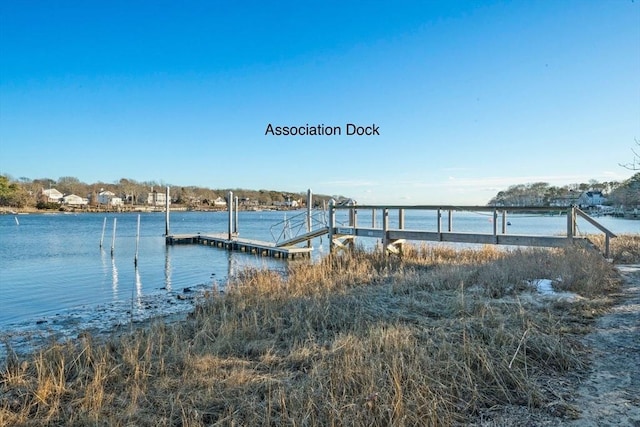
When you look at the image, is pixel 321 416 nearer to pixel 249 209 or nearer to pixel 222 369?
pixel 222 369

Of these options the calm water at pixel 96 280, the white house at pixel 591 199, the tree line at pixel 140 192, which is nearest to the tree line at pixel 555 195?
the white house at pixel 591 199

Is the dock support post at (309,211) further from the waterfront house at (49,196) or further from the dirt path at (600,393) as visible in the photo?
the waterfront house at (49,196)

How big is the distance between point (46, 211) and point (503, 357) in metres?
100

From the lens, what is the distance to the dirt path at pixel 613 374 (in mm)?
3068

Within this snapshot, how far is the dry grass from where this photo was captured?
3.26 m

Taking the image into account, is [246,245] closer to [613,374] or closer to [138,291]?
[138,291]

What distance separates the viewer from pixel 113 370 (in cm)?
434

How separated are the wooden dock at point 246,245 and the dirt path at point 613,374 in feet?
55.2

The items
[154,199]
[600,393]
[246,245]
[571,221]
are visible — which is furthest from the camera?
[154,199]

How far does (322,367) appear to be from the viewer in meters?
4.02

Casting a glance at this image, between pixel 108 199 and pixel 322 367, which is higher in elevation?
pixel 108 199

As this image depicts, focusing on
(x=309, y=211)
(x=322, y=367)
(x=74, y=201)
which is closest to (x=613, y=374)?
(x=322, y=367)

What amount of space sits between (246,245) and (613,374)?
2251cm

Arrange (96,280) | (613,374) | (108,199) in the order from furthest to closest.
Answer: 1. (108,199)
2. (96,280)
3. (613,374)
